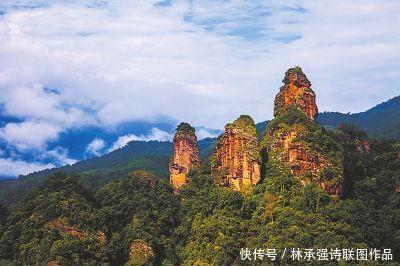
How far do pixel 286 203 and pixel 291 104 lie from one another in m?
18.6

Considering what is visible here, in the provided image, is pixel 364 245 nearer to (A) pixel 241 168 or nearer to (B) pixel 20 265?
(A) pixel 241 168

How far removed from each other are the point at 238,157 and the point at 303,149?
8.51m

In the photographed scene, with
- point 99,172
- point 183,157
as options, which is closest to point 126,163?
point 99,172

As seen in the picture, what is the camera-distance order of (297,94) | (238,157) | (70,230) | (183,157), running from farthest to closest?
(183,157) → (297,94) → (238,157) → (70,230)

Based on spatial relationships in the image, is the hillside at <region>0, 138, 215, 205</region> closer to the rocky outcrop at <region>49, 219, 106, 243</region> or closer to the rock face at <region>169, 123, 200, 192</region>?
the rock face at <region>169, 123, 200, 192</region>

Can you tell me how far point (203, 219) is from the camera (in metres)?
74.6

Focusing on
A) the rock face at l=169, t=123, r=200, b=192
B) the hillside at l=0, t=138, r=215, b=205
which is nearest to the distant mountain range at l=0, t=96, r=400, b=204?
the hillside at l=0, t=138, r=215, b=205

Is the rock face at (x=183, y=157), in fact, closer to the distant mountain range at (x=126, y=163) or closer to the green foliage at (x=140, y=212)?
the green foliage at (x=140, y=212)

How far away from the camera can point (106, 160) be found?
620 ft

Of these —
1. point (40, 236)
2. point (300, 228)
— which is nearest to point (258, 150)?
point (300, 228)

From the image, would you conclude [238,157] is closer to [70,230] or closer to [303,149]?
[303,149]

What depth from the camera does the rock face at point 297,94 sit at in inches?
3332

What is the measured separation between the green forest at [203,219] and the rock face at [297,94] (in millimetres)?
7538

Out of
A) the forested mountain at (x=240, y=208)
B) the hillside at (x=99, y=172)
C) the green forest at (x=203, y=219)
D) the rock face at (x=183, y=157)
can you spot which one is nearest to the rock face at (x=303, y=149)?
the forested mountain at (x=240, y=208)
